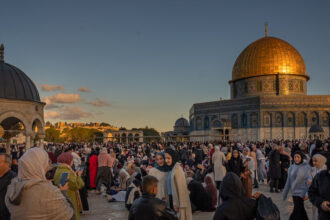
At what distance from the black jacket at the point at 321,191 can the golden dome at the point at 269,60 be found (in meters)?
45.2

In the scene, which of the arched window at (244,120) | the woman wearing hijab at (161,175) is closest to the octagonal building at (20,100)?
the woman wearing hijab at (161,175)

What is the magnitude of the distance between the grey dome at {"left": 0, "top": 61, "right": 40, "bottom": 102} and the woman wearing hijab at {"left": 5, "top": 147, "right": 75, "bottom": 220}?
14.2 metres

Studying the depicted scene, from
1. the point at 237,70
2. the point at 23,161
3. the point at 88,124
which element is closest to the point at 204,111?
the point at 237,70

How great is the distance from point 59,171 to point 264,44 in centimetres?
4837

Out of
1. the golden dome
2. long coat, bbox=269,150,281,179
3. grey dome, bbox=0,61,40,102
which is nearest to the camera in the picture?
long coat, bbox=269,150,281,179

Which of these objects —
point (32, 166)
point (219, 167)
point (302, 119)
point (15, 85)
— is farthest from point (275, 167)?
point (302, 119)

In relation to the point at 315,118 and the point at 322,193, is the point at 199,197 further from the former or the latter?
the point at 315,118

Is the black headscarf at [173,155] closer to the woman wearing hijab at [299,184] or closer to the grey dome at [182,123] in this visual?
the woman wearing hijab at [299,184]

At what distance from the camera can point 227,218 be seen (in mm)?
3232

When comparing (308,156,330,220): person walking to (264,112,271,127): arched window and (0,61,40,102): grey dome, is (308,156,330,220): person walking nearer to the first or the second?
(0,61,40,102): grey dome

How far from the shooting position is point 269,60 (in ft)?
157

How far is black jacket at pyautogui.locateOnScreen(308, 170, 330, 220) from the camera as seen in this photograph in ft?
13.9

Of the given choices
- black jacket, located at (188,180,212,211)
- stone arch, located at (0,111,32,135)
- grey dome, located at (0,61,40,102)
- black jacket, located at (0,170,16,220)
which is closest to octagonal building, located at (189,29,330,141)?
grey dome, located at (0,61,40,102)

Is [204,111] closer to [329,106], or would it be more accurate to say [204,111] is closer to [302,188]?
[329,106]
